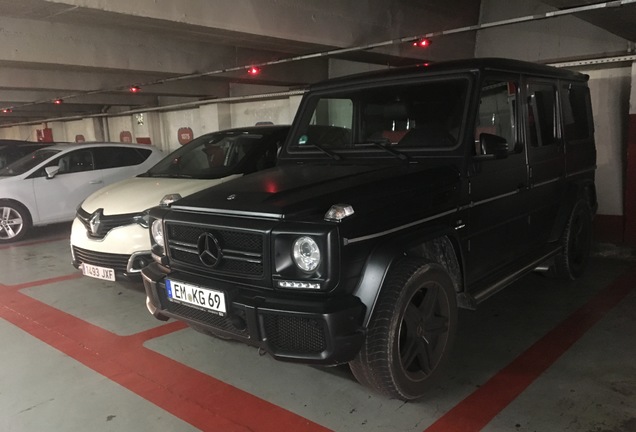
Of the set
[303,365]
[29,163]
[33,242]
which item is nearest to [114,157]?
[29,163]

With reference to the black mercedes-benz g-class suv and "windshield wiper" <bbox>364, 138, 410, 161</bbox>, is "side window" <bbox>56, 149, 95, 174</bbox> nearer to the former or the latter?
the black mercedes-benz g-class suv

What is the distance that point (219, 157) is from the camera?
5.48 meters

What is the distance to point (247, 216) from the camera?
260 centimetres

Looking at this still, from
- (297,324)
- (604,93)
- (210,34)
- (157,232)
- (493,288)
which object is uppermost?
(210,34)

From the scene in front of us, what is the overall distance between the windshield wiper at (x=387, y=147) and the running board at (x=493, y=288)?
942 mm

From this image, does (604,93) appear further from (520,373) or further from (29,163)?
(29,163)

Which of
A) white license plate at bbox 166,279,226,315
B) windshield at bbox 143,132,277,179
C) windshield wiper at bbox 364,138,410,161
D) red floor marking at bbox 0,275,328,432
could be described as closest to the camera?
white license plate at bbox 166,279,226,315

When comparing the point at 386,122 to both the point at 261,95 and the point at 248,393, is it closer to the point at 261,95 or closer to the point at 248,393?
the point at 248,393

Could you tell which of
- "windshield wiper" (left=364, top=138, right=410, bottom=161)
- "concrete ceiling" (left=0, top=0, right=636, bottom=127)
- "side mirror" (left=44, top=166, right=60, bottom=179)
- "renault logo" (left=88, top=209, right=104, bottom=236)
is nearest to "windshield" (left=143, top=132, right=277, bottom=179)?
"renault logo" (left=88, top=209, right=104, bottom=236)

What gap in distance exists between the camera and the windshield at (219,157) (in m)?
5.16

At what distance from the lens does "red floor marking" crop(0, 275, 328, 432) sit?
2715mm

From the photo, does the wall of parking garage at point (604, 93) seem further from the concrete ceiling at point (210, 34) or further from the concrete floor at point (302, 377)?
the concrete floor at point (302, 377)

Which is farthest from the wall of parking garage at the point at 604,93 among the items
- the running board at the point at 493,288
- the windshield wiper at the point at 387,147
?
the windshield wiper at the point at 387,147

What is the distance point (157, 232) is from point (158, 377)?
3.14 ft
